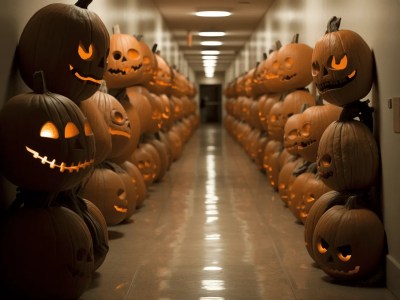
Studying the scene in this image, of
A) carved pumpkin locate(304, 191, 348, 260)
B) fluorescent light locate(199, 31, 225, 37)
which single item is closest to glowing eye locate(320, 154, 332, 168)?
carved pumpkin locate(304, 191, 348, 260)

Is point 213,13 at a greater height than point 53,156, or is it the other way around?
point 213,13

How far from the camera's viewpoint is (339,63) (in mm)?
5277

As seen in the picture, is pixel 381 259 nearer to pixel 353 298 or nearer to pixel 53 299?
pixel 353 298

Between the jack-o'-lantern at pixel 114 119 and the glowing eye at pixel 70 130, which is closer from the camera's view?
the glowing eye at pixel 70 130

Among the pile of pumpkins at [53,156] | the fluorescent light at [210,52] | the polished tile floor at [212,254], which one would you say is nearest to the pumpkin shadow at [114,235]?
the polished tile floor at [212,254]

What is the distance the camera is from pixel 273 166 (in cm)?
998

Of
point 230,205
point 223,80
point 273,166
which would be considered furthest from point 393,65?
point 223,80

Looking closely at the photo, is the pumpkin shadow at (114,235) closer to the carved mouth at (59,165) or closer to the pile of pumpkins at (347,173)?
the pile of pumpkins at (347,173)

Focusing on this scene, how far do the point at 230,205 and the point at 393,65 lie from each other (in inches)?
179

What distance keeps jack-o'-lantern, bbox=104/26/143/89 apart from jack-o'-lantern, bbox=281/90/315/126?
1.89 m

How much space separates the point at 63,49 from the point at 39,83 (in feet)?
1.24

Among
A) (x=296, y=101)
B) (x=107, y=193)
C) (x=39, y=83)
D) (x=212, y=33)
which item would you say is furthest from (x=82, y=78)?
(x=212, y=33)

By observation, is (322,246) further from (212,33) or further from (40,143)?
(212,33)

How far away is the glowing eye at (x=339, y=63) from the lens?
5.25 meters
